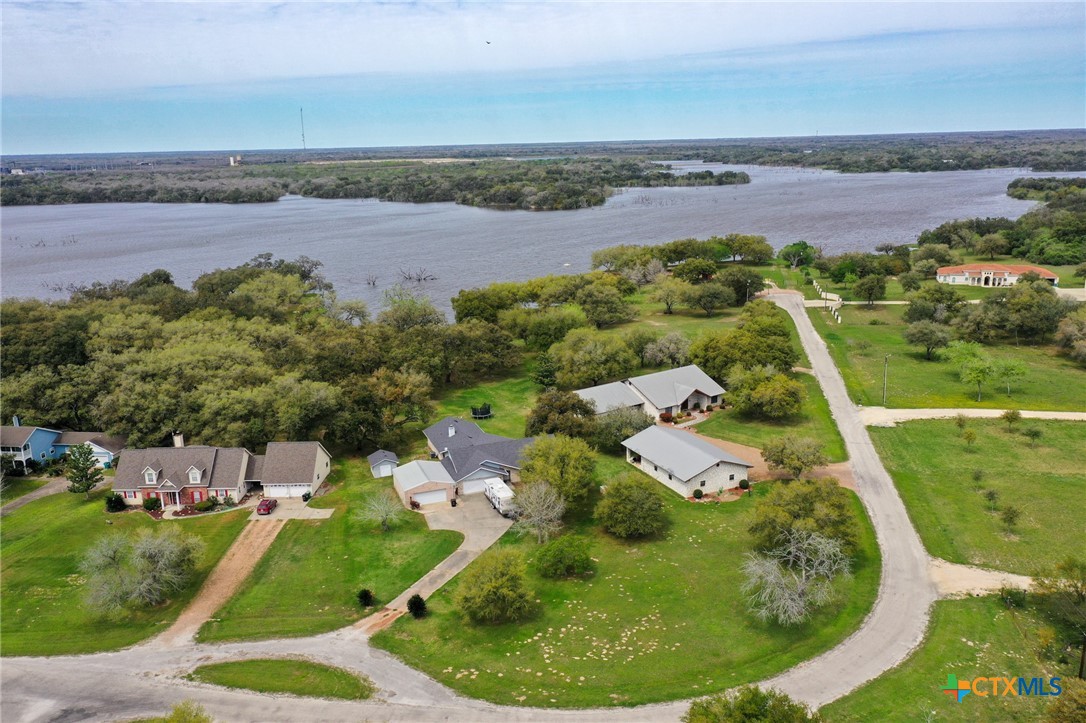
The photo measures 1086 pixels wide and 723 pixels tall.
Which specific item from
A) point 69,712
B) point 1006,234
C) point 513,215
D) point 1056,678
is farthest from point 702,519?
point 513,215

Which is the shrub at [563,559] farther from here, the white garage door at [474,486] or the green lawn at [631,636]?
the white garage door at [474,486]

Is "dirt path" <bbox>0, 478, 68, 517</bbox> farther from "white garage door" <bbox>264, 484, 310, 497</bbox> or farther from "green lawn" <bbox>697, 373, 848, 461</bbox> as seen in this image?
"green lawn" <bbox>697, 373, 848, 461</bbox>

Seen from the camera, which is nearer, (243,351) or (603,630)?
(603,630)

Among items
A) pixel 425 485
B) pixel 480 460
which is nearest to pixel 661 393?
pixel 480 460

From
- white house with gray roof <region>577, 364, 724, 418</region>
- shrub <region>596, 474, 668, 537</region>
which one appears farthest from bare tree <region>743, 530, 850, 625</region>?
white house with gray roof <region>577, 364, 724, 418</region>

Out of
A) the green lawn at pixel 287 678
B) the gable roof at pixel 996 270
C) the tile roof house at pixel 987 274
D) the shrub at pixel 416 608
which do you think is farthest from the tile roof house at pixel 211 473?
the gable roof at pixel 996 270

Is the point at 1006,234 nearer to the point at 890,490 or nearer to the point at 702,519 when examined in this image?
the point at 890,490

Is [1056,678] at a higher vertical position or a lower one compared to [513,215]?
lower
